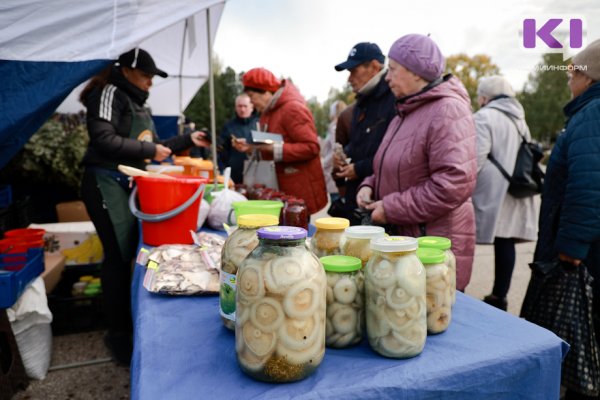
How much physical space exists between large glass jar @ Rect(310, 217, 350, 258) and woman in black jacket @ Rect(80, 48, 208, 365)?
1.75m

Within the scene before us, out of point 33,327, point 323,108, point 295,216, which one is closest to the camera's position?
point 295,216

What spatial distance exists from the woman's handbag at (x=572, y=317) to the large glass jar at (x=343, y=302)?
5.22 ft

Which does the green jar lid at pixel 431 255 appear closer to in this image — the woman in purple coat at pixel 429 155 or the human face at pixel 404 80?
the woman in purple coat at pixel 429 155

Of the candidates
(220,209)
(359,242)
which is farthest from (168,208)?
(359,242)

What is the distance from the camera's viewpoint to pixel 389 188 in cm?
218

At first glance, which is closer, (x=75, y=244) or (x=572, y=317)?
(x=572, y=317)

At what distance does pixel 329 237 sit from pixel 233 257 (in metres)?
0.29

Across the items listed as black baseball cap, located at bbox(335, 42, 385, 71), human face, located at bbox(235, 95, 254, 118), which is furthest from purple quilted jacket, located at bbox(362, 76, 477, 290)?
human face, located at bbox(235, 95, 254, 118)

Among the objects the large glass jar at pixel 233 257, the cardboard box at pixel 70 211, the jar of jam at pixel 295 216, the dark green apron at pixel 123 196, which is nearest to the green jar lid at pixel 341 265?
the large glass jar at pixel 233 257

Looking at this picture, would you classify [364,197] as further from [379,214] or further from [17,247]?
[17,247]

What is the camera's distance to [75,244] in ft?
12.9

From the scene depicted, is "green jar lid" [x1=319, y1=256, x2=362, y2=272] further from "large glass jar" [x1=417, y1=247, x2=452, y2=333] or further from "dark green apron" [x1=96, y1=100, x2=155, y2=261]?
"dark green apron" [x1=96, y1=100, x2=155, y2=261]

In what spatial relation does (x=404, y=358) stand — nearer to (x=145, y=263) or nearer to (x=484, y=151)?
(x=145, y=263)

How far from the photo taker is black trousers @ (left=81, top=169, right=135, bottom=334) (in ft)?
8.59
